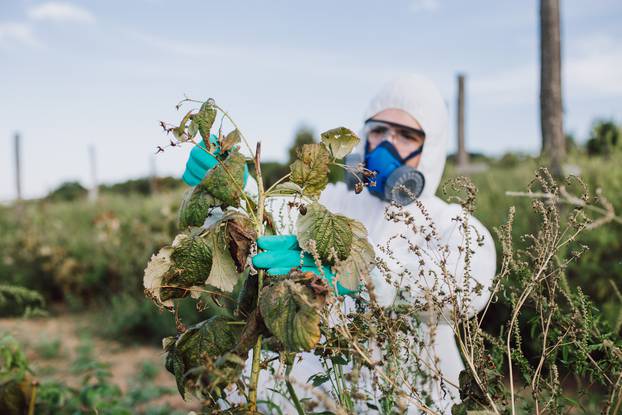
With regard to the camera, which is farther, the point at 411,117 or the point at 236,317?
the point at 411,117

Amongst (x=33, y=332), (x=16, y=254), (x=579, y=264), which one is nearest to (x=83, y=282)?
(x=33, y=332)

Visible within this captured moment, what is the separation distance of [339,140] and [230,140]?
22 cm

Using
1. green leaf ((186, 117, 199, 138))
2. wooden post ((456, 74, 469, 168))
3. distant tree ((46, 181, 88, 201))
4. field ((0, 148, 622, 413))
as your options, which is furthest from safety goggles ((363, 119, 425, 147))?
distant tree ((46, 181, 88, 201))

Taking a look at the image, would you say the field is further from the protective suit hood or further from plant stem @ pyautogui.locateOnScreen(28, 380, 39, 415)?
the protective suit hood

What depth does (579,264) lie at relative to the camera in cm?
469

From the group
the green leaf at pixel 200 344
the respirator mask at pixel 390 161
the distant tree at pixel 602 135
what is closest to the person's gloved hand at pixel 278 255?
the green leaf at pixel 200 344

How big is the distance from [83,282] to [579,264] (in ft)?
20.8

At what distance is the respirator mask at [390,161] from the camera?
2.25 metres

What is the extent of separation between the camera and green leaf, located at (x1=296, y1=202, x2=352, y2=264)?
1.08 metres

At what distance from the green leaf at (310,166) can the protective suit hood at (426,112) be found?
1375mm

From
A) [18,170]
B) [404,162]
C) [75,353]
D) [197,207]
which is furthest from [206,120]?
[18,170]

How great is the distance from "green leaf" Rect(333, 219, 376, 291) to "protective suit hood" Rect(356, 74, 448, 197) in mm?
1316

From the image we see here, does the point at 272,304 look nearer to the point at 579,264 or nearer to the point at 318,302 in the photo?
the point at 318,302

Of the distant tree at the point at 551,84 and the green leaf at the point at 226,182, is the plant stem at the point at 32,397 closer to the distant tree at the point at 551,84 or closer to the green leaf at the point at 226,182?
the green leaf at the point at 226,182
